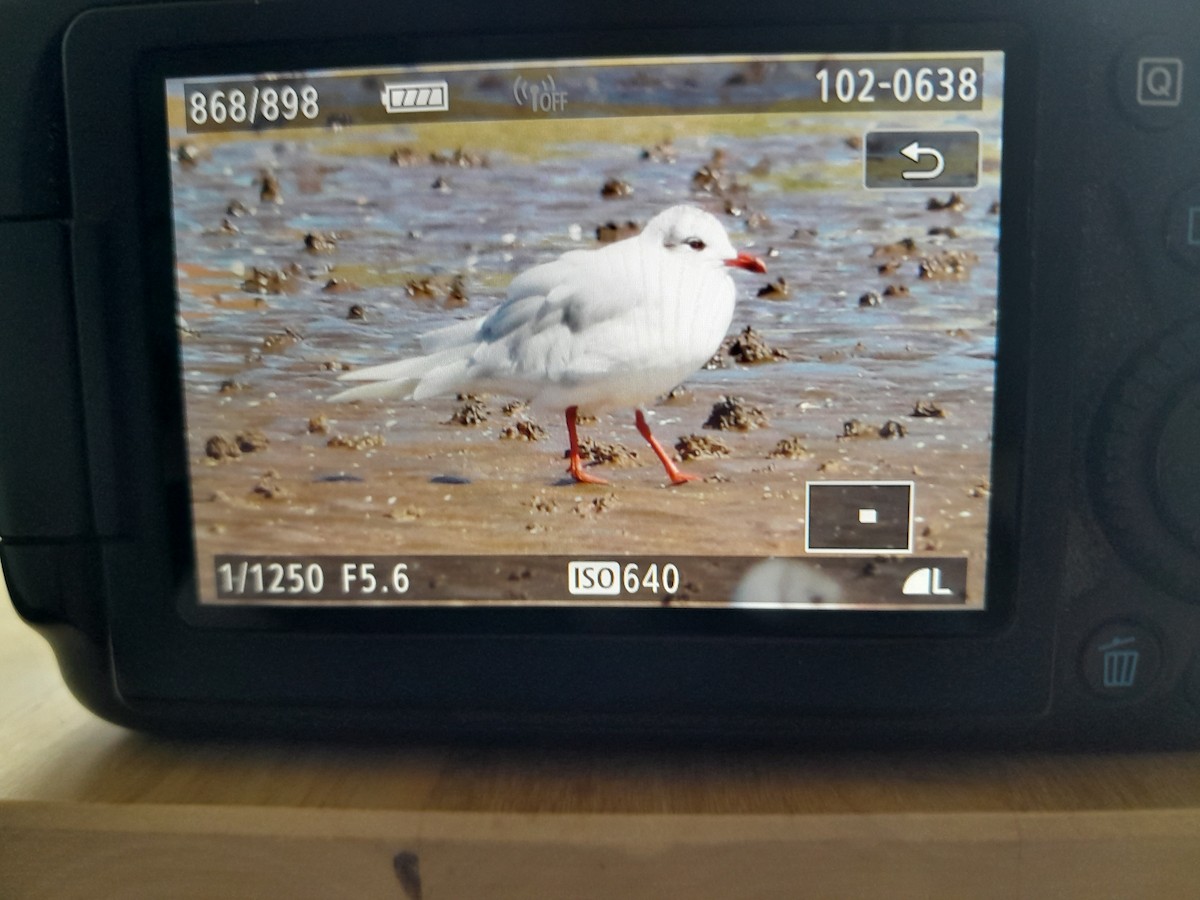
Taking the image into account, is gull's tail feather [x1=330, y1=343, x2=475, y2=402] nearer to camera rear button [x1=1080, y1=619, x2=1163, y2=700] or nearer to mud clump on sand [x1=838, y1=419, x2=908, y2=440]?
mud clump on sand [x1=838, y1=419, x2=908, y2=440]

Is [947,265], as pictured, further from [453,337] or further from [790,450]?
[453,337]

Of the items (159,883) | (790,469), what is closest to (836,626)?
(790,469)

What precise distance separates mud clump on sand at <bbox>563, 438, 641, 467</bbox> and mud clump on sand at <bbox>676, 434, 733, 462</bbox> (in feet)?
0.06

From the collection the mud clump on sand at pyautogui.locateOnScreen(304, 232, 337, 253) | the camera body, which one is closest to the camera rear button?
the camera body

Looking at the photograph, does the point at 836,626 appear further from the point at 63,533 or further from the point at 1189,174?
the point at 63,533

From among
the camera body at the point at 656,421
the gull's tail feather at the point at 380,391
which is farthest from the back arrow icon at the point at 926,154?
the gull's tail feather at the point at 380,391

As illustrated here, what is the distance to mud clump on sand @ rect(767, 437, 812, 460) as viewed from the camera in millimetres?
359

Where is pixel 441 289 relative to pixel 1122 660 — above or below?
above

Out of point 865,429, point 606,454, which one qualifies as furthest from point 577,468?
point 865,429

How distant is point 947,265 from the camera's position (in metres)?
0.35

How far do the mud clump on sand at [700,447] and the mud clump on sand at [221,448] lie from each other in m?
0.18

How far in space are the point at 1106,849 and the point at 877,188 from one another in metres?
0.25

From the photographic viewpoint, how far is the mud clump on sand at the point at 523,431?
1.21 ft

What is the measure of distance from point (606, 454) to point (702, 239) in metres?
0.09
